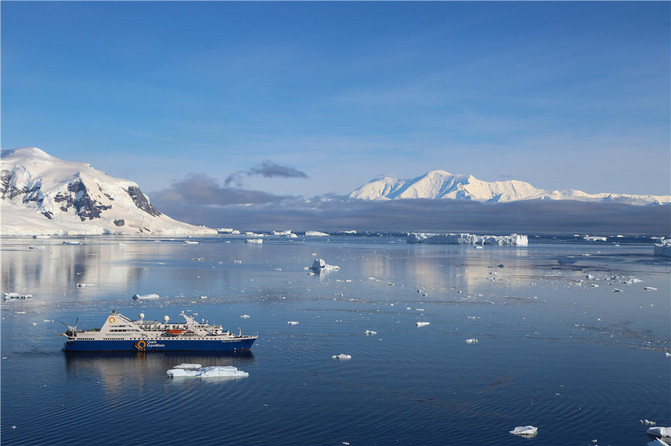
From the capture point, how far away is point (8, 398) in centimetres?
2559

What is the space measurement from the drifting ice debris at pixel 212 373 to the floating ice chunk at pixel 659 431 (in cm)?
1883

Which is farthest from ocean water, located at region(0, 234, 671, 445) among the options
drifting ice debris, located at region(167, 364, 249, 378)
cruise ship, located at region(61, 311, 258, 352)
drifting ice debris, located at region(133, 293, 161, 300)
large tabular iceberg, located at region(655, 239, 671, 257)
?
large tabular iceberg, located at region(655, 239, 671, 257)

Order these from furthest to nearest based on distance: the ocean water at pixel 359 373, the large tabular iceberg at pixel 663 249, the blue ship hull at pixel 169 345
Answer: the large tabular iceberg at pixel 663 249, the blue ship hull at pixel 169 345, the ocean water at pixel 359 373

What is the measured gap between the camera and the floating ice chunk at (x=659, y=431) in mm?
21902

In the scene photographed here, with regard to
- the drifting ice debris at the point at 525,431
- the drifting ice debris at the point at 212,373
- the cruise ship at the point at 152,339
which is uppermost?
the cruise ship at the point at 152,339

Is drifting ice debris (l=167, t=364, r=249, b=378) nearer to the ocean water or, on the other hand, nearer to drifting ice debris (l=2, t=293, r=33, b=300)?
the ocean water

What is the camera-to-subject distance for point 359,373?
98.5ft

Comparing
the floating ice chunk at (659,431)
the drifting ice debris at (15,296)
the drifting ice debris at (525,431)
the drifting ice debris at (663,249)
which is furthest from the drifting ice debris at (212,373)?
the drifting ice debris at (663,249)

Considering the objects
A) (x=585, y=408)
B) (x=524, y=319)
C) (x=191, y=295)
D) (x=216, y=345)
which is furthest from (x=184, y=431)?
(x=191, y=295)

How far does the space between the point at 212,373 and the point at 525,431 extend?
15.8 m

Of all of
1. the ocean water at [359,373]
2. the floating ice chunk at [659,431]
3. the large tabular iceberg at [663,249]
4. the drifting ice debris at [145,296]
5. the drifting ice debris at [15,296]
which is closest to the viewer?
the floating ice chunk at [659,431]

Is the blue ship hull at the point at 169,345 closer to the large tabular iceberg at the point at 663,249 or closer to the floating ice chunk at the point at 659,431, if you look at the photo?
the floating ice chunk at the point at 659,431

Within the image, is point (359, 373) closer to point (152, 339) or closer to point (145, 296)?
point (152, 339)

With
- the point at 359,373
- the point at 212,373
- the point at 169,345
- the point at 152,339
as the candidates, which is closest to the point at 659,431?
the point at 359,373
